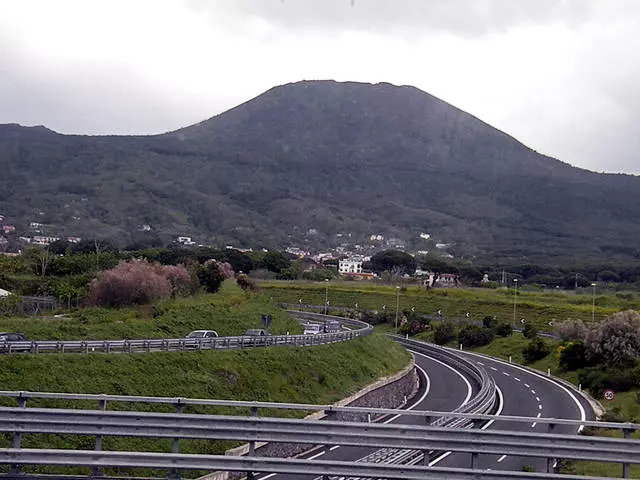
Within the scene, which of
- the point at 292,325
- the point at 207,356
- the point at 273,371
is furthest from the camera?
the point at 292,325

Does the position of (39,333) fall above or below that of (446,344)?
above

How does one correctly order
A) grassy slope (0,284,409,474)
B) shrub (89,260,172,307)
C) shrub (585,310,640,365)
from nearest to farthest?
grassy slope (0,284,409,474), shrub (89,260,172,307), shrub (585,310,640,365)

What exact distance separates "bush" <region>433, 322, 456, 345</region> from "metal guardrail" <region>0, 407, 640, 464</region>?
6704cm

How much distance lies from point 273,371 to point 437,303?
62876 millimetres

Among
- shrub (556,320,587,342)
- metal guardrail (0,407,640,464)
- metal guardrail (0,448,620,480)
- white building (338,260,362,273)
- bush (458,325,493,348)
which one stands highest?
metal guardrail (0,407,640,464)

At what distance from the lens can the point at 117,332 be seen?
123 feet

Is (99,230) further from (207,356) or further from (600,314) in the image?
(207,356)

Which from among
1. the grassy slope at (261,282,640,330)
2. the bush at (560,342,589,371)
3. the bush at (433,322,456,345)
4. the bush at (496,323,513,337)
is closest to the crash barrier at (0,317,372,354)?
the bush at (560,342,589,371)

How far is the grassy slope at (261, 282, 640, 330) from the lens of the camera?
8306 centimetres

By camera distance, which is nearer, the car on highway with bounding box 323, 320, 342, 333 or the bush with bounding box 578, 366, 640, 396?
the bush with bounding box 578, 366, 640, 396

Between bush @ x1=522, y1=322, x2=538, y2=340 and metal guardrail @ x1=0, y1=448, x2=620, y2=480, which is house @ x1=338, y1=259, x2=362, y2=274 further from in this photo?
metal guardrail @ x1=0, y1=448, x2=620, y2=480

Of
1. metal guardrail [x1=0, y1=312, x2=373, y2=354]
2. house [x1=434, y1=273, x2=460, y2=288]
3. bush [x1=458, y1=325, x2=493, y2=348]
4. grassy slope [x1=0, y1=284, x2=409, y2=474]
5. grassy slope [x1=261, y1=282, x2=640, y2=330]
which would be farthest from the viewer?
house [x1=434, y1=273, x2=460, y2=288]

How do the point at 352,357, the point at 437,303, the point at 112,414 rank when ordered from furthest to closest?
the point at 437,303
the point at 352,357
the point at 112,414

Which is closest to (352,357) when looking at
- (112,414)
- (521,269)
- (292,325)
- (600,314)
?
(292,325)
